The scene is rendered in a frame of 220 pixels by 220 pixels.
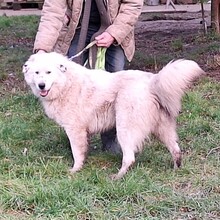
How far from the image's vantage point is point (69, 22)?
5.39 meters

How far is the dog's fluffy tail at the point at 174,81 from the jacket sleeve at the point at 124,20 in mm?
648

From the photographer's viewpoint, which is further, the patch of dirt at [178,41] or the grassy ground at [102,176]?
the patch of dirt at [178,41]

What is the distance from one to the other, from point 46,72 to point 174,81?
0.96 meters

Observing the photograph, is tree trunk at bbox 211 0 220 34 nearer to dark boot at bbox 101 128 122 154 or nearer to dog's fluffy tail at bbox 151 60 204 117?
dark boot at bbox 101 128 122 154

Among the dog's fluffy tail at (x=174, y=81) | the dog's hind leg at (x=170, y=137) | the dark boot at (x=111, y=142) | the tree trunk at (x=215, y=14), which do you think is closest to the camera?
the dog's fluffy tail at (x=174, y=81)

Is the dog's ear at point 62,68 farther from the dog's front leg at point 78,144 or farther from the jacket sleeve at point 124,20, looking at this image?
the jacket sleeve at point 124,20

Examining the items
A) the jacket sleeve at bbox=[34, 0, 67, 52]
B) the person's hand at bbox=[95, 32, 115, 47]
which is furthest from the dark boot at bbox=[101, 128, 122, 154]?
the jacket sleeve at bbox=[34, 0, 67, 52]

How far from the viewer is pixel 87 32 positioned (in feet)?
18.0

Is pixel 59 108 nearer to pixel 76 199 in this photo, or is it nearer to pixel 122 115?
pixel 122 115

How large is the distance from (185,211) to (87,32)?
79.3 inches

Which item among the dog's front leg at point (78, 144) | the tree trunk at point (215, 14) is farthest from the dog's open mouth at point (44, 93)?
the tree trunk at point (215, 14)

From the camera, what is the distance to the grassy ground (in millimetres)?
4105

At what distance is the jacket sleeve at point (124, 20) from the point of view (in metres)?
5.29

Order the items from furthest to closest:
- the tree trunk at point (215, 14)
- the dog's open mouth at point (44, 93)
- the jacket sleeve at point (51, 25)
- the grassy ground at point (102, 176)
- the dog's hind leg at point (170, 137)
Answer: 1. the tree trunk at point (215, 14)
2. the jacket sleeve at point (51, 25)
3. the dog's hind leg at point (170, 137)
4. the dog's open mouth at point (44, 93)
5. the grassy ground at point (102, 176)
